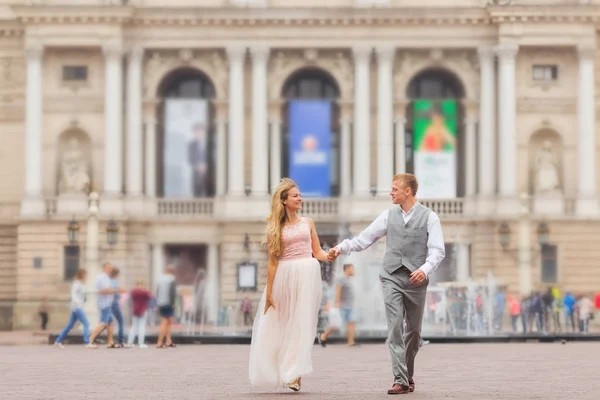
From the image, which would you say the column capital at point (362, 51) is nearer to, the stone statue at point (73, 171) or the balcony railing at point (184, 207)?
the balcony railing at point (184, 207)

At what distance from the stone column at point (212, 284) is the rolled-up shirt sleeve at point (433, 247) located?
38.4 m

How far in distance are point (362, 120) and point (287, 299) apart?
40.9 metres

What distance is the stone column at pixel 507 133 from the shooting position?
5709cm

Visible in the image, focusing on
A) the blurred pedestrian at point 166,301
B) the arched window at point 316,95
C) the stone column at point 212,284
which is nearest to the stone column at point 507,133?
the arched window at point 316,95

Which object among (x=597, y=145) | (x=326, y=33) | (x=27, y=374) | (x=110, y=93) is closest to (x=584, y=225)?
(x=597, y=145)

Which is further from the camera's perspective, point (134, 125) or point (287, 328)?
point (134, 125)

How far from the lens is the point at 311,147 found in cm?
5753

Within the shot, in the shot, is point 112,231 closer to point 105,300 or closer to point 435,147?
point 435,147

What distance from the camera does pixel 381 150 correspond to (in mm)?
58062

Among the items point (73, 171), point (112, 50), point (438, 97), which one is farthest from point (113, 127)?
point (438, 97)

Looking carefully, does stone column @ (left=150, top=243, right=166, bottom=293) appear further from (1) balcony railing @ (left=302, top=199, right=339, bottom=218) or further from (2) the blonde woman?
(2) the blonde woman

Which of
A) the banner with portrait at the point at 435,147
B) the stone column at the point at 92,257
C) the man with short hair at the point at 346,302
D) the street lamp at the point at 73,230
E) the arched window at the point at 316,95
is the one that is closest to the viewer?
the man with short hair at the point at 346,302

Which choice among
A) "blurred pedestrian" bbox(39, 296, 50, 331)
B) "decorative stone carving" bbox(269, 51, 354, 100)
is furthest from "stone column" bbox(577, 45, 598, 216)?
"blurred pedestrian" bbox(39, 296, 50, 331)

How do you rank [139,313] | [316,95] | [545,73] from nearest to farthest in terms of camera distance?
[139,313]
[545,73]
[316,95]
